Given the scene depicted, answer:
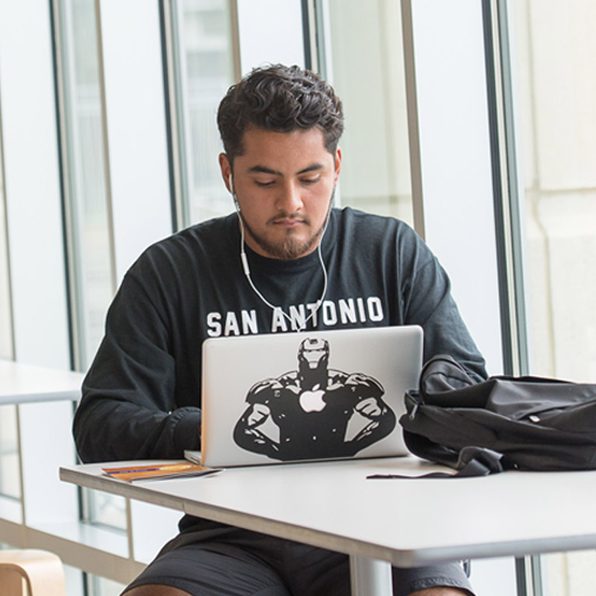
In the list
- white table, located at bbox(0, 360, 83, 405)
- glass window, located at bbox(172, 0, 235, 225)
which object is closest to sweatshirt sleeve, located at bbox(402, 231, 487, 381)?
white table, located at bbox(0, 360, 83, 405)

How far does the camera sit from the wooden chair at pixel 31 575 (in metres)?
2.43

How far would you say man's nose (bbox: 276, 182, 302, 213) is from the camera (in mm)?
2260

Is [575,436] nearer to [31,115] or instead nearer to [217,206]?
[217,206]

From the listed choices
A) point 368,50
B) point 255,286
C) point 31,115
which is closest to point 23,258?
point 31,115

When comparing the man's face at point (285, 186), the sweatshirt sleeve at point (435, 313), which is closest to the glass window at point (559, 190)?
the sweatshirt sleeve at point (435, 313)

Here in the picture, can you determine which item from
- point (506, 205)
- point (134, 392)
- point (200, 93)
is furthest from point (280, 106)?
point (200, 93)

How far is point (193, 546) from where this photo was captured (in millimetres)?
2104

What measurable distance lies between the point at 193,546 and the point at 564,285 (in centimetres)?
117

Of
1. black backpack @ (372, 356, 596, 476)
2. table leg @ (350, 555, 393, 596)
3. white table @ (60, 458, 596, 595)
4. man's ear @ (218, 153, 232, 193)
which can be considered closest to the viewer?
white table @ (60, 458, 596, 595)

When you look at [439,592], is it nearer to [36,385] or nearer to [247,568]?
[247,568]

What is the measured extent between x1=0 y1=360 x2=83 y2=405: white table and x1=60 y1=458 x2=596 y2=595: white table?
124 centimetres

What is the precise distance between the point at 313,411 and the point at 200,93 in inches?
105

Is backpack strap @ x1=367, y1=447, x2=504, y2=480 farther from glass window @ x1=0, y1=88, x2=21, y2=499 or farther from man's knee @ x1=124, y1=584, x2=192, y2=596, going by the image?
glass window @ x1=0, y1=88, x2=21, y2=499

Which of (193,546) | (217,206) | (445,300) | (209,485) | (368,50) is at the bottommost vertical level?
(193,546)
